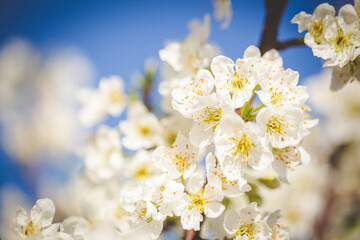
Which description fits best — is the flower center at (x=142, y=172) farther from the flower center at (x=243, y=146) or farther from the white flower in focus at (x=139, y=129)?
the flower center at (x=243, y=146)

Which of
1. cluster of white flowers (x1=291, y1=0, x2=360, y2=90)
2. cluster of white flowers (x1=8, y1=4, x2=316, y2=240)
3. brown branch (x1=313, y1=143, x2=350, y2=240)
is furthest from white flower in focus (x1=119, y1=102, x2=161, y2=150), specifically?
brown branch (x1=313, y1=143, x2=350, y2=240)

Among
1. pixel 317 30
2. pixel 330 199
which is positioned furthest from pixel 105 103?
pixel 330 199

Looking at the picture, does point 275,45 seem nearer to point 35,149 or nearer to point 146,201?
point 146,201

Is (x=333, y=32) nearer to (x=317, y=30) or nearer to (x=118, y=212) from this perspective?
(x=317, y=30)

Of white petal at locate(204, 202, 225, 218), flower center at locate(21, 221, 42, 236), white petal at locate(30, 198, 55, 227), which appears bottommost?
flower center at locate(21, 221, 42, 236)

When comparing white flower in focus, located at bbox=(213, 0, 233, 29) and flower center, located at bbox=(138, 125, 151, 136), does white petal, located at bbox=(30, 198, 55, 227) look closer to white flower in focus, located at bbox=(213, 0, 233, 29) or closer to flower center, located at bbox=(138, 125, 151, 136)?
flower center, located at bbox=(138, 125, 151, 136)
